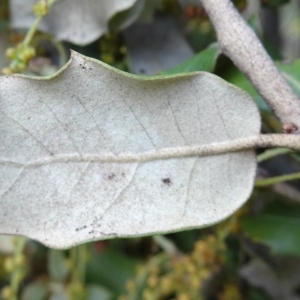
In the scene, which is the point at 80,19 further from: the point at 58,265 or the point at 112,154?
the point at 58,265

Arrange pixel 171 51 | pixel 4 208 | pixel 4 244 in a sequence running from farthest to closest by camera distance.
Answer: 1. pixel 4 244
2. pixel 171 51
3. pixel 4 208

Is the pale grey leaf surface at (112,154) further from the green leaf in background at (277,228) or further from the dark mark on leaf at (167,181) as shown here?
the green leaf in background at (277,228)

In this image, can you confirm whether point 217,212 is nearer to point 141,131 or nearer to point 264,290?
point 141,131

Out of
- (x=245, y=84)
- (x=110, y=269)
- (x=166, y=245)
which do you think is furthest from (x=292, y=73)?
(x=110, y=269)

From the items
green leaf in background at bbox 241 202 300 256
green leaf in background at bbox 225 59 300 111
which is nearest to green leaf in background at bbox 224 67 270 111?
green leaf in background at bbox 225 59 300 111

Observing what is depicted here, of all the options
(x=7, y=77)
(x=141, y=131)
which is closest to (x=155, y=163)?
(x=141, y=131)

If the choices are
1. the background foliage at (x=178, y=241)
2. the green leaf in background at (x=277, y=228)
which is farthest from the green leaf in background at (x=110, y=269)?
the green leaf in background at (x=277, y=228)
